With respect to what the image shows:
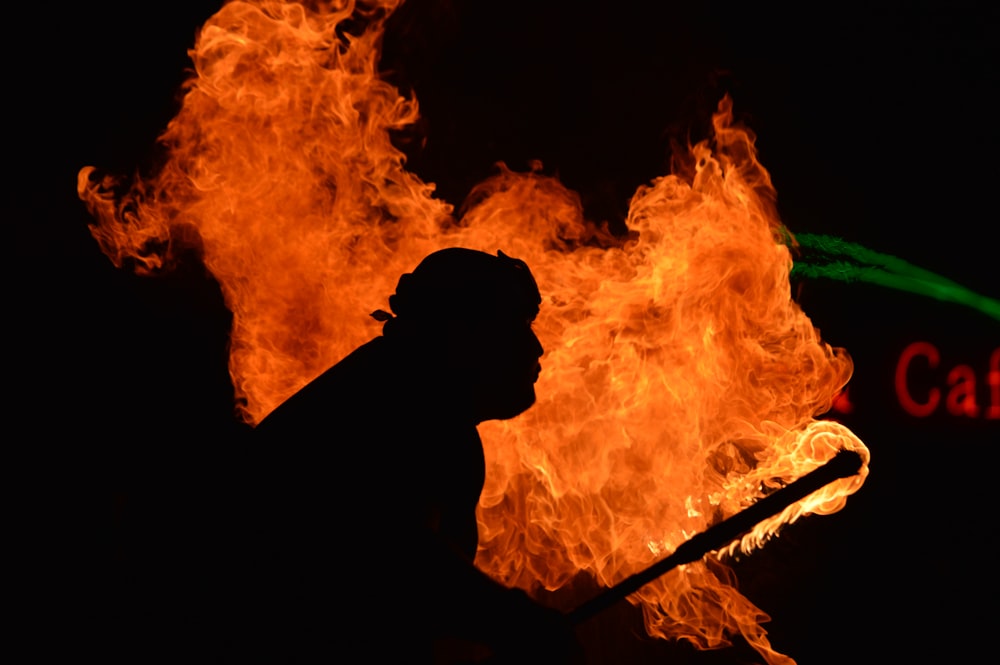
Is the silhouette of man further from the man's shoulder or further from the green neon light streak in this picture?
the green neon light streak

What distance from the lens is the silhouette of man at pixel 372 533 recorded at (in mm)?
1918

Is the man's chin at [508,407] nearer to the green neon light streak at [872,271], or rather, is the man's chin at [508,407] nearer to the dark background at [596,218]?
the dark background at [596,218]

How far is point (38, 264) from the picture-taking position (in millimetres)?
3521

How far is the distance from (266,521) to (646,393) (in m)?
2.28

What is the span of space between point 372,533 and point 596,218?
3.42 meters

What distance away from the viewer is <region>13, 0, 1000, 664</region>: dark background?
11.4ft

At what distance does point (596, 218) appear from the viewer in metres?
4.99

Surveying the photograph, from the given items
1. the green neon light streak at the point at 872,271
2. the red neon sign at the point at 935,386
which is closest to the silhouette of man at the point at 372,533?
the green neon light streak at the point at 872,271

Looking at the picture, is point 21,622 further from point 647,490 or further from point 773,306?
point 773,306

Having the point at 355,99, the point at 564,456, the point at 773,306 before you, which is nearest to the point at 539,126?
the point at 355,99

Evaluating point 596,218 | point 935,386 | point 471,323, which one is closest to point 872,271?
point 935,386

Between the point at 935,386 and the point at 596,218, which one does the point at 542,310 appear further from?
the point at 935,386

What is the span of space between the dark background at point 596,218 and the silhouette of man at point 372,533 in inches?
14.5

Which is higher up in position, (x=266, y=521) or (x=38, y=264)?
(x=266, y=521)
